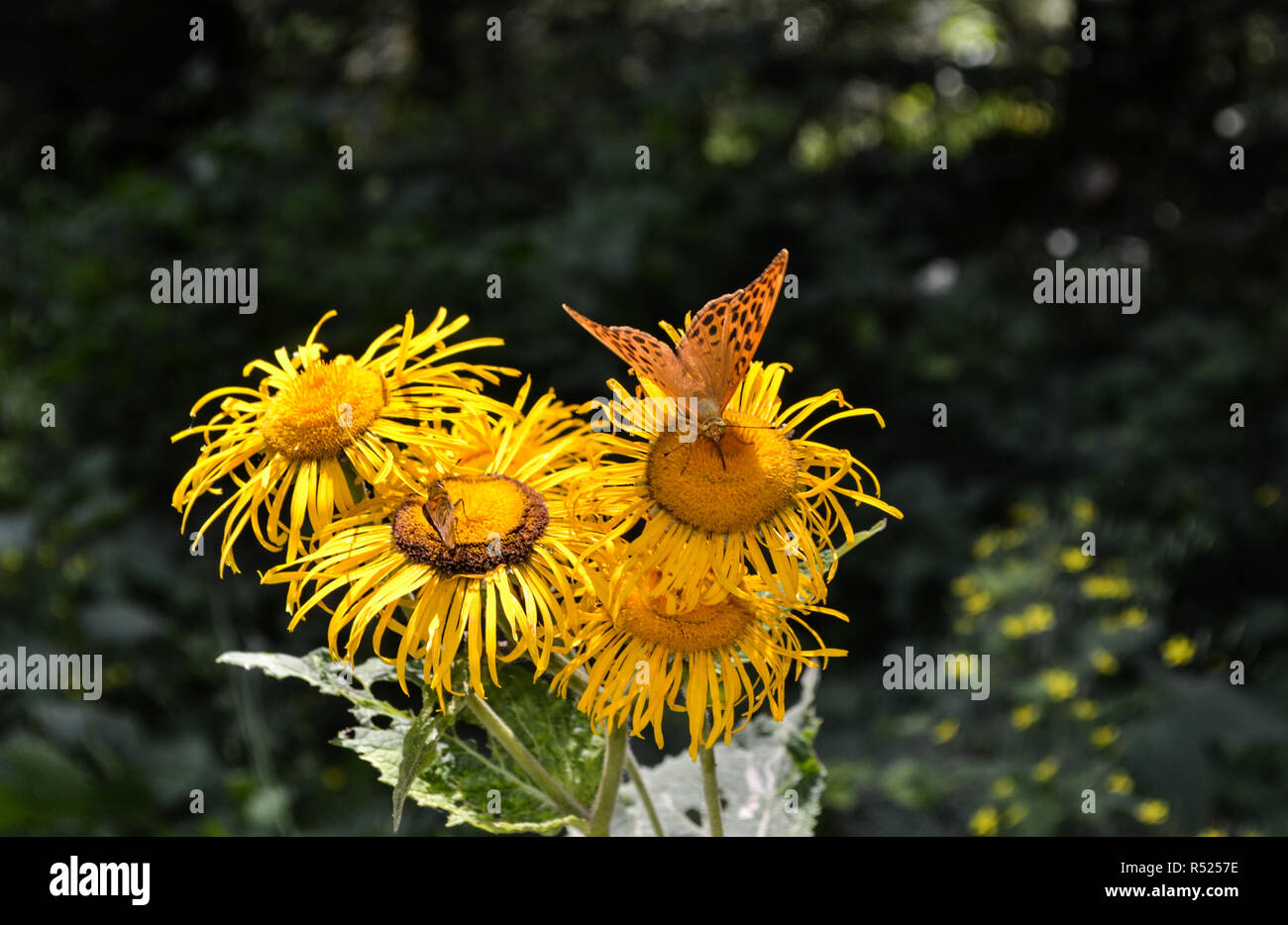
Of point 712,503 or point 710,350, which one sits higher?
point 710,350

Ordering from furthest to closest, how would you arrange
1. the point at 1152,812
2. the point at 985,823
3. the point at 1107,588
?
1. the point at 1107,588
2. the point at 985,823
3. the point at 1152,812

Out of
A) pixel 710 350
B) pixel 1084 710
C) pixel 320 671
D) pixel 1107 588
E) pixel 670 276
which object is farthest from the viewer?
pixel 670 276

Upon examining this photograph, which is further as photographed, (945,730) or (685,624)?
(945,730)

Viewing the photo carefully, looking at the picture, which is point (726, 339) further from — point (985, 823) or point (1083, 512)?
point (1083, 512)

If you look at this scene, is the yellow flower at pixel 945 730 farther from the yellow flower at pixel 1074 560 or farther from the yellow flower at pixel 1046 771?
the yellow flower at pixel 1074 560

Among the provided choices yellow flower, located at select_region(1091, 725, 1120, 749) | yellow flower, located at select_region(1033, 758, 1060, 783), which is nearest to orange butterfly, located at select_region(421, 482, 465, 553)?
yellow flower, located at select_region(1033, 758, 1060, 783)

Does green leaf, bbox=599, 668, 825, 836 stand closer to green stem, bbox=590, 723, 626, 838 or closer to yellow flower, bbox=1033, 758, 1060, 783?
green stem, bbox=590, 723, 626, 838

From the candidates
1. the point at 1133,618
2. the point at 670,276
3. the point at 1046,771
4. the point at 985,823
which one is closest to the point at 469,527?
the point at 985,823
